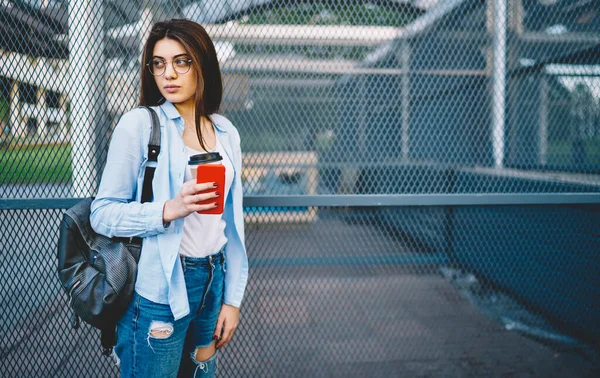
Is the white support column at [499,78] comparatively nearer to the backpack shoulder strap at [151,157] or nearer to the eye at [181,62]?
the eye at [181,62]

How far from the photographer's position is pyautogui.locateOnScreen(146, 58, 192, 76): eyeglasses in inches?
49.6

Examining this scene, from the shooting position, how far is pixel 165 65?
4.15 ft

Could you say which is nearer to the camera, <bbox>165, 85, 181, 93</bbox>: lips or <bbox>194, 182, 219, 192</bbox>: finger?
<bbox>194, 182, 219, 192</bbox>: finger

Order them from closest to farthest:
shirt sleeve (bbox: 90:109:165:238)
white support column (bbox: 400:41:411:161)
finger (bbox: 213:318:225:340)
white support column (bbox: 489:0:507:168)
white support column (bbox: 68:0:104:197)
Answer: shirt sleeve (bbox: 90:109:165:238), finger (bbox: 213:318:225:340), white support column (bbox: 68:0:104:197), white support column (bbox: 400:41:411:161), white support column (bbox: 489:0:507:168)

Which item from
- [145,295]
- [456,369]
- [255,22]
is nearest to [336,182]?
[255,22]

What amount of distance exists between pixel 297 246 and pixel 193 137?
3.67 feet

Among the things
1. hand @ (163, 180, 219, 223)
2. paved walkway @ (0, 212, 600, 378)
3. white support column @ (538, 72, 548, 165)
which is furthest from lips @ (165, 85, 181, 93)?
white support column @ (538, 72, 548, 165)

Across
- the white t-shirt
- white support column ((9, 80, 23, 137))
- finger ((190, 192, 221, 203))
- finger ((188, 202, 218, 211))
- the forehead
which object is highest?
the forehead

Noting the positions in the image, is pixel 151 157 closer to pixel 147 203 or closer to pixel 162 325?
pixel 147 203

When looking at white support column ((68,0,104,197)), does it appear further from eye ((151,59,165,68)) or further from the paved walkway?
eye ((151,59,165,68))

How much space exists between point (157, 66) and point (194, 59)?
13cm

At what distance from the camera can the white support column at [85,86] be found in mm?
1904

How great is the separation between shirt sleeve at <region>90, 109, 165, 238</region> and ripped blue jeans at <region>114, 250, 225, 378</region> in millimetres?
171

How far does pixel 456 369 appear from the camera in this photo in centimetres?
255
